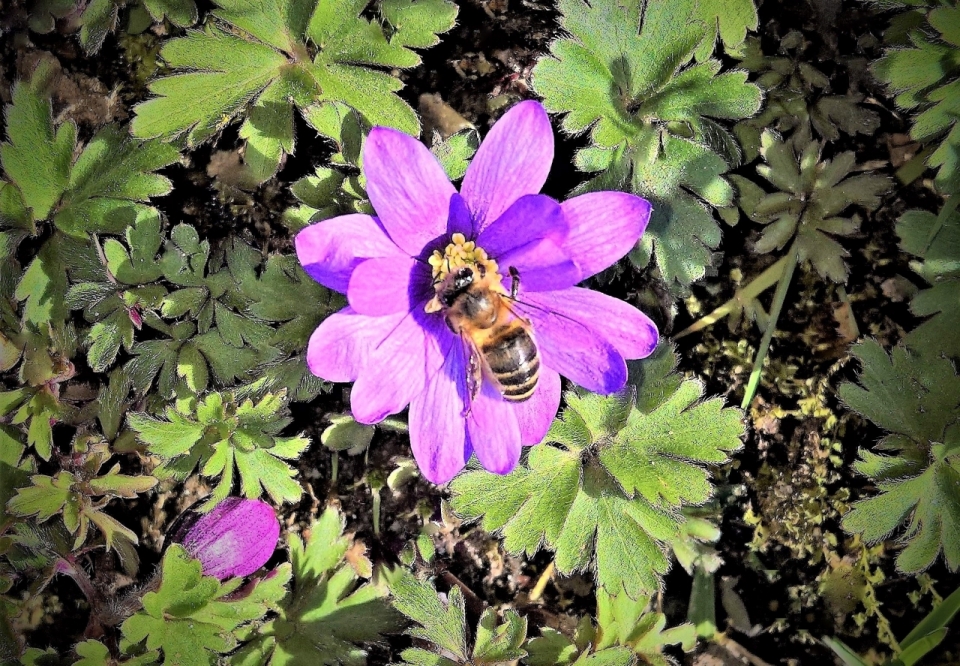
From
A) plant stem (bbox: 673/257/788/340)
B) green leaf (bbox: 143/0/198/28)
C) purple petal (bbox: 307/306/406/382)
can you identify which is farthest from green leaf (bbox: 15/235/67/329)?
plant stem (bbox: 673/257/788/340)

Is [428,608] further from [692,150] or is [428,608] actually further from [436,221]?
[692,150]

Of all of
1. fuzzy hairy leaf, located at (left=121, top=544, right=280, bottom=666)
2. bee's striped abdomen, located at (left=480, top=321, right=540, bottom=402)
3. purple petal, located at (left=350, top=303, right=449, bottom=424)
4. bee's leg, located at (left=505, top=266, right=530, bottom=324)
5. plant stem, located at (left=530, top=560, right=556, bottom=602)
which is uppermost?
bee's leg, located at (left=505, top=266, right=530, bottom=324)

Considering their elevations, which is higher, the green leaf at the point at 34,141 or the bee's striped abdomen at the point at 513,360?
the green leaf at the point at 34,141

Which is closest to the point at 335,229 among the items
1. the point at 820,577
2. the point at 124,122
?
the point at 124,122

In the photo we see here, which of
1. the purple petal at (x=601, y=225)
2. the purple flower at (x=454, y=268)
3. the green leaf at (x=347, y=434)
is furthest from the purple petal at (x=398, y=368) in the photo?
the green leaf at (x=347, y=434)

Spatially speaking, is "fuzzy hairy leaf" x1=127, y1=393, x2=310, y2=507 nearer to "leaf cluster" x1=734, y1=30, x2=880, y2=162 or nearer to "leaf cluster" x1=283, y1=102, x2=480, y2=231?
"leaf cluster" x1=283, y1=102, x2=480, y2=231

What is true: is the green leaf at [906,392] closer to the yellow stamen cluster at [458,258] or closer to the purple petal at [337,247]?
the yellow stamen cluster at [458,258]
